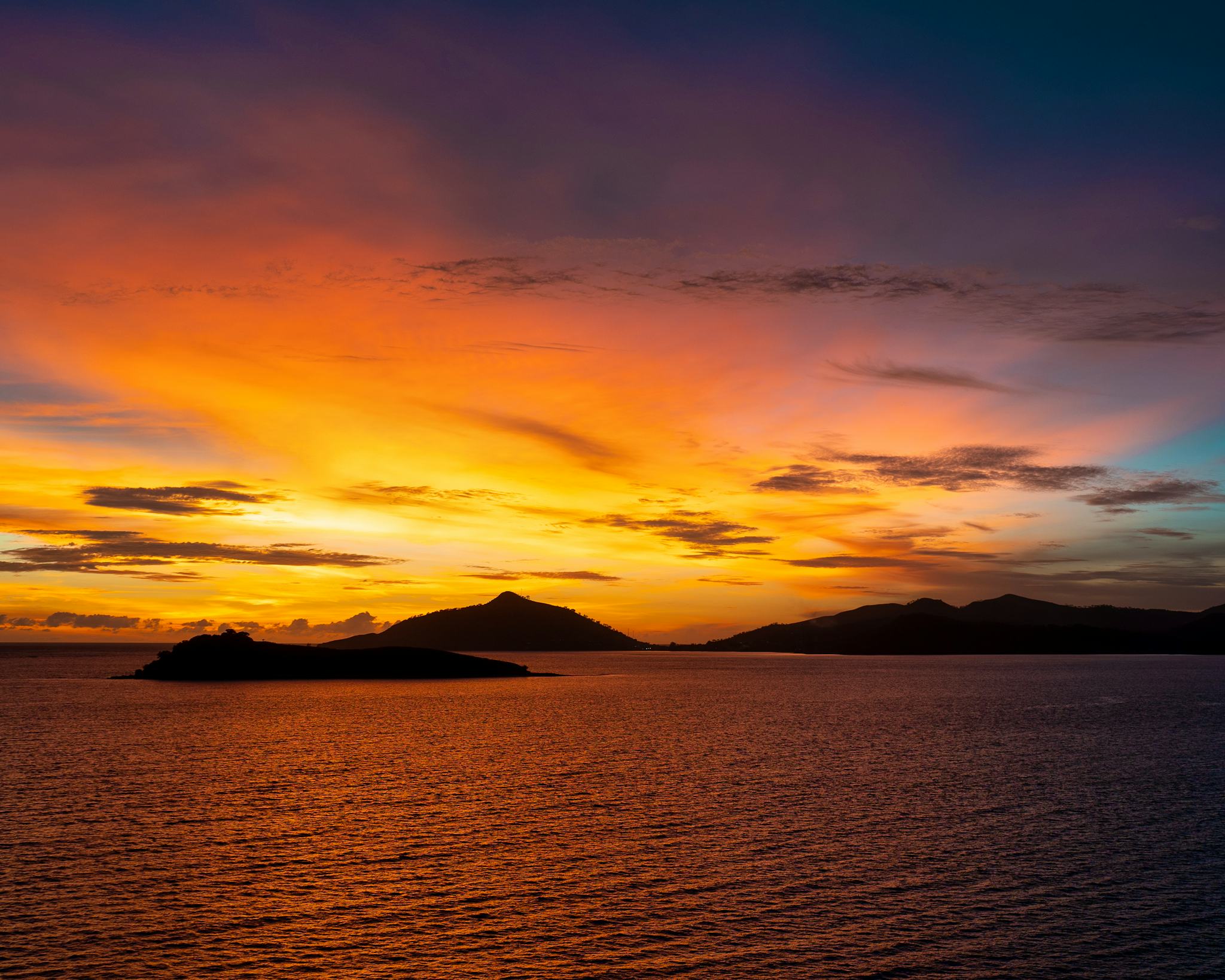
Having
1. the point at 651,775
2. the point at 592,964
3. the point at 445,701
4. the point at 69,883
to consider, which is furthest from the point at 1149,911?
the point at 445,701

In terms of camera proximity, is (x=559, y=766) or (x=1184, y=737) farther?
(x=1184, y=737)

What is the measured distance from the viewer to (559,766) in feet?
280

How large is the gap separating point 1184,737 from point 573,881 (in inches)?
3613

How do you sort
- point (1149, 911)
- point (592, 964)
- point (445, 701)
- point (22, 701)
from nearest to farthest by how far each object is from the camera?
point (592, 964) < point (1149, 911) < point (22, 701) < point (445, 701)

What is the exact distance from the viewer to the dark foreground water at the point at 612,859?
36219 mm

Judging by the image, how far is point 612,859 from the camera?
50281mm

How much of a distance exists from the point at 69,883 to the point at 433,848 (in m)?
18.3

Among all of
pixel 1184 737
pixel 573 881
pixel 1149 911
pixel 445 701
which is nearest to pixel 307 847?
pixel 573 881

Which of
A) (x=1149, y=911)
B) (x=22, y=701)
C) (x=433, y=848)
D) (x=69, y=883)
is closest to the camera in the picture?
(x=1149, y=911)

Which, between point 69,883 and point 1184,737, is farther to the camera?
point 1184,737

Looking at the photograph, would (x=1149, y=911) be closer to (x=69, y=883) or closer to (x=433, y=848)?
(x=433, y=848)

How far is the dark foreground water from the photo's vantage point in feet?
119

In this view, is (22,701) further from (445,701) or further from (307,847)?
(307,847)

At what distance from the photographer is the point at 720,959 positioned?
35500 mm
